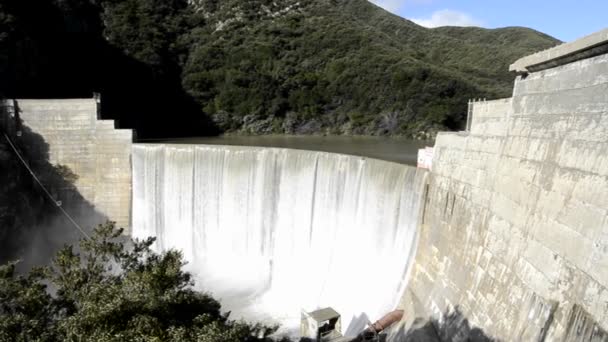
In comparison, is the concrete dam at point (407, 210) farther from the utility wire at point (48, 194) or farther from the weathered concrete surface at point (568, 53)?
the utility wire at point (48, 194)

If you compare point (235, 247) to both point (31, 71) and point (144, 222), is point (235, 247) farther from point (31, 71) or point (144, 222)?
point (31, 71)

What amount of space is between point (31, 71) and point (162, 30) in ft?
52.0

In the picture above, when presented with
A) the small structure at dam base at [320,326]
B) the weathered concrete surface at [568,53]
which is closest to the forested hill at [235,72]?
the small structure at dam base at [320,326]

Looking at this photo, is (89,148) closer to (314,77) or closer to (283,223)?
(283,223)

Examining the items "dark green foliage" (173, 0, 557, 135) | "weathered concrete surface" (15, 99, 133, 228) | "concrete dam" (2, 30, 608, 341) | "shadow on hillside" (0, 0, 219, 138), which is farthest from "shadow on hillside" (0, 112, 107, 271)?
"dark green foliage" (173, 0, 557, 135)

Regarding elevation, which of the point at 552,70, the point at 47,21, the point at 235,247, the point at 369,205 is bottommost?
the point at 235,247

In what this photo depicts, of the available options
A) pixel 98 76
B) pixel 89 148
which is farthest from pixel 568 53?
pixel 98 76

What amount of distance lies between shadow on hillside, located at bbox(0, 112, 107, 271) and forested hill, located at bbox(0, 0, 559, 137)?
11.7m

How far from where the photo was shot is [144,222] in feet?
61.1

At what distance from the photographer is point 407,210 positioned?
1188cm

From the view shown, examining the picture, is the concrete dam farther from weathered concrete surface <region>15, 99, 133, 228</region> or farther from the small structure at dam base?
the small structure at dam base

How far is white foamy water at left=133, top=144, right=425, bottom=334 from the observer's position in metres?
12.3

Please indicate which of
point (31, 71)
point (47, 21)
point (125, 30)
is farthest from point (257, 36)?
point (31, 71)

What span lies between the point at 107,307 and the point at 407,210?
8.27 metres
